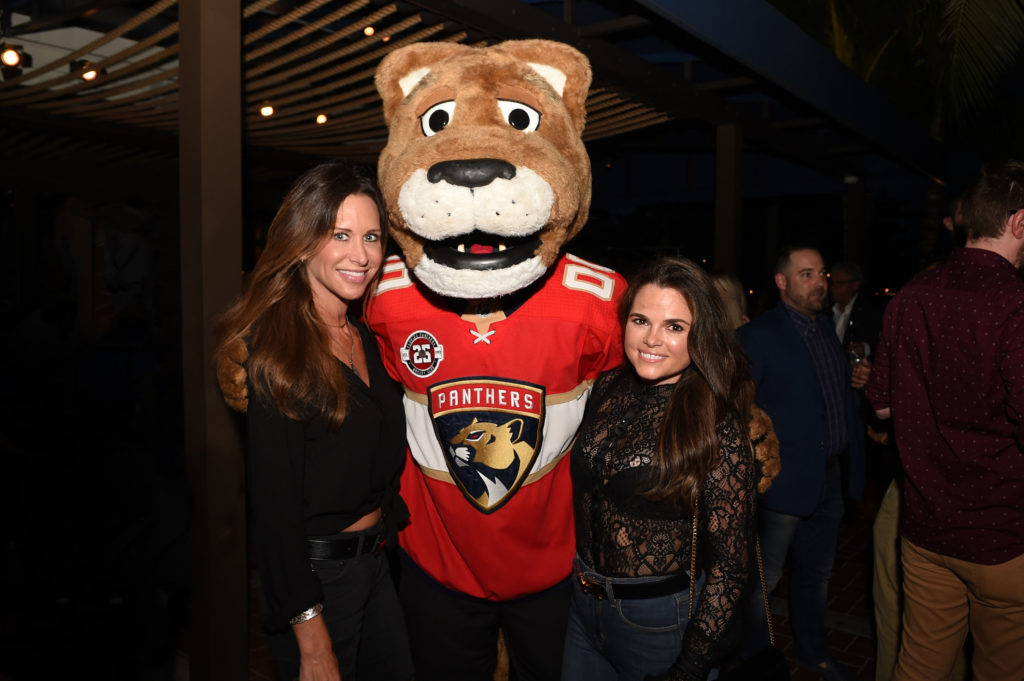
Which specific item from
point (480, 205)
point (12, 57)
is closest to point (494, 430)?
point (480, 205)

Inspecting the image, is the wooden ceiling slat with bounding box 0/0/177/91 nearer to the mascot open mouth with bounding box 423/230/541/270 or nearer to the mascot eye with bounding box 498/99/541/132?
the mascot eye with bounding box 498/99/541/132

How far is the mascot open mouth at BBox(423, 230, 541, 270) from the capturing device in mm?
2117

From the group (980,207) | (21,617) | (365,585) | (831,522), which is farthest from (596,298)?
(21,617)

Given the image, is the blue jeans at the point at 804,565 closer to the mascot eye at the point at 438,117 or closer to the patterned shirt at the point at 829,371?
the patterned shirt at the point at 829,371

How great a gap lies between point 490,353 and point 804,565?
96.0 inches

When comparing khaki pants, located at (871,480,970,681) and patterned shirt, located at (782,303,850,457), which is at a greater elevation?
patterned shirt, located at (782,303,850,457)

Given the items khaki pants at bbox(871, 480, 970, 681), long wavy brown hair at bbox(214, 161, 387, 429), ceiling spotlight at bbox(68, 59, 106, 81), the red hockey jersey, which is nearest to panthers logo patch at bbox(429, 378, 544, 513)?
the red hockey jersey

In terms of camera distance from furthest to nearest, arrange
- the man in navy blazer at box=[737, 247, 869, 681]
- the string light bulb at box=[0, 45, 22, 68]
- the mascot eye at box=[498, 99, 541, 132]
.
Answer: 1. the string light bulb at box=[0, 45, 22, 68]
2. the man in navy blazer at box=[737, 247, 869, 681]
3. the mascot eye at box=[498, 99, 541, 132]

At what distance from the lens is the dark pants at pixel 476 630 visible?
248 cm

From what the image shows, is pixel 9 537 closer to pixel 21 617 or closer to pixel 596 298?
pixel 21 617

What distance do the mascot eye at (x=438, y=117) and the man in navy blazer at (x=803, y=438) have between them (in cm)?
196

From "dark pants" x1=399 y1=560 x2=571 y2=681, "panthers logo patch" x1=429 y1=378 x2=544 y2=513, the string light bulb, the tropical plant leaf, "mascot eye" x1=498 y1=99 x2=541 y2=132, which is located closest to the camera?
"mascot eye" x1=498 y1=99 x2=541 y2=132

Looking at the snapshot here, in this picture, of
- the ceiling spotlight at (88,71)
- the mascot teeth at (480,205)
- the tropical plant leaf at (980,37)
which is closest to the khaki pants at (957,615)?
the mascot teeth at (480,205)

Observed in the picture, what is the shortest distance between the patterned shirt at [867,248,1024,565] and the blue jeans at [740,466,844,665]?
2.92 ft
